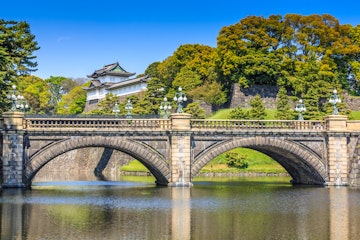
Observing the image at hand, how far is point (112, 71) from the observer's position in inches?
5098

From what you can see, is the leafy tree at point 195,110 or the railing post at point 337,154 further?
the leafy tree at point 195,110

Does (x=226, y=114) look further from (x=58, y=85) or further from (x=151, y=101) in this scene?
(x=58, y=85)

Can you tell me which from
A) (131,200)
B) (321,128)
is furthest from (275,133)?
(131,200)

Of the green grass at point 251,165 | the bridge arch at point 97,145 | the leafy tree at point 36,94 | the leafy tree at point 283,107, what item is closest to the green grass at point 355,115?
the green grass at point 251,165

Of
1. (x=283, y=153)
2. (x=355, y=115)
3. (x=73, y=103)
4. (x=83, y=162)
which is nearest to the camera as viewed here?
(x=283, y=153)

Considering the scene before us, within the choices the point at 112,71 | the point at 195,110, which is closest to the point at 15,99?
the point at 195,110

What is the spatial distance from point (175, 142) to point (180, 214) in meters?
18.1

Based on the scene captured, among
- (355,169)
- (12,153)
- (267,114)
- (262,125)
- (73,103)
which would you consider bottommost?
(355,169)

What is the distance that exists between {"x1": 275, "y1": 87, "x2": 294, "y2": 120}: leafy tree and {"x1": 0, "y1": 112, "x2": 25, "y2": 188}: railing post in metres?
40.9

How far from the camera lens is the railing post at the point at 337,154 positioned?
53.4 m

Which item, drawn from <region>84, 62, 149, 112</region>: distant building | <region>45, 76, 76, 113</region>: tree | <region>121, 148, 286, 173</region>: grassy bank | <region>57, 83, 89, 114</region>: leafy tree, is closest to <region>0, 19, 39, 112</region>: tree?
<region>121, 148, 286, 173</region>: grassy bank

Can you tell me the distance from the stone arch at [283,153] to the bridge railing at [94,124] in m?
4.01

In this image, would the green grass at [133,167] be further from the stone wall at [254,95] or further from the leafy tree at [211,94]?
the stone wall at [254,95]

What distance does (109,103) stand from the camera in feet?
343
